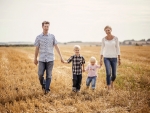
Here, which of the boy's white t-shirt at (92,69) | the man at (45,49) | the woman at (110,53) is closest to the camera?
the man at (45,49)

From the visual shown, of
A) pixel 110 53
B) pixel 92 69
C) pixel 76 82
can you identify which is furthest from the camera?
pixel 92 69

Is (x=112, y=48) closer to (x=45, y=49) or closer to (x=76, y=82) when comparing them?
(x=76, y=82)

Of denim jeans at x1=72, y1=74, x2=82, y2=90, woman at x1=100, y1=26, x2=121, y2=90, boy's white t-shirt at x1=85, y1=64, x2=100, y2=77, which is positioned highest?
woman at x1=100, y1=26, x2=121, y2=90

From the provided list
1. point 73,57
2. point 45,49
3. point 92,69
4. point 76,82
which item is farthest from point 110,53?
point 45,49

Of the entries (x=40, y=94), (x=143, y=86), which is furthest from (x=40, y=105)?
(x=143, y=86)

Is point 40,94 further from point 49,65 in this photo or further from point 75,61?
point 75,61

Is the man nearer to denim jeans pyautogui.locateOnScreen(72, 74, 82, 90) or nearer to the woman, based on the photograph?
denim jeans pyautogui.locateOnScreen(72, 74, 82, 90)

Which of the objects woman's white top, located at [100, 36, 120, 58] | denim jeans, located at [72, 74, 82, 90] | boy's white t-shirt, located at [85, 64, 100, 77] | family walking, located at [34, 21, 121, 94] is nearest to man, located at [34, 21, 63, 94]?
family walking, located at [34, 21, 121, 94]

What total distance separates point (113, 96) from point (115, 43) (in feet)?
6.92

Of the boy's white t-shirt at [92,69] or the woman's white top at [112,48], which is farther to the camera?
the boy's white t-shirt at [92,69]

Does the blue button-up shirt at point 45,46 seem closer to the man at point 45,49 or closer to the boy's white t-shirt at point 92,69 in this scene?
the man at point 45,49

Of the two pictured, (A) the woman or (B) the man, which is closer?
(B) the man

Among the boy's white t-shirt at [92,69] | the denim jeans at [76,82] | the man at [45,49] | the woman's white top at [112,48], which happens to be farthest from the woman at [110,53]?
the man at [45,49]

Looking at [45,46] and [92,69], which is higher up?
[45,46]
